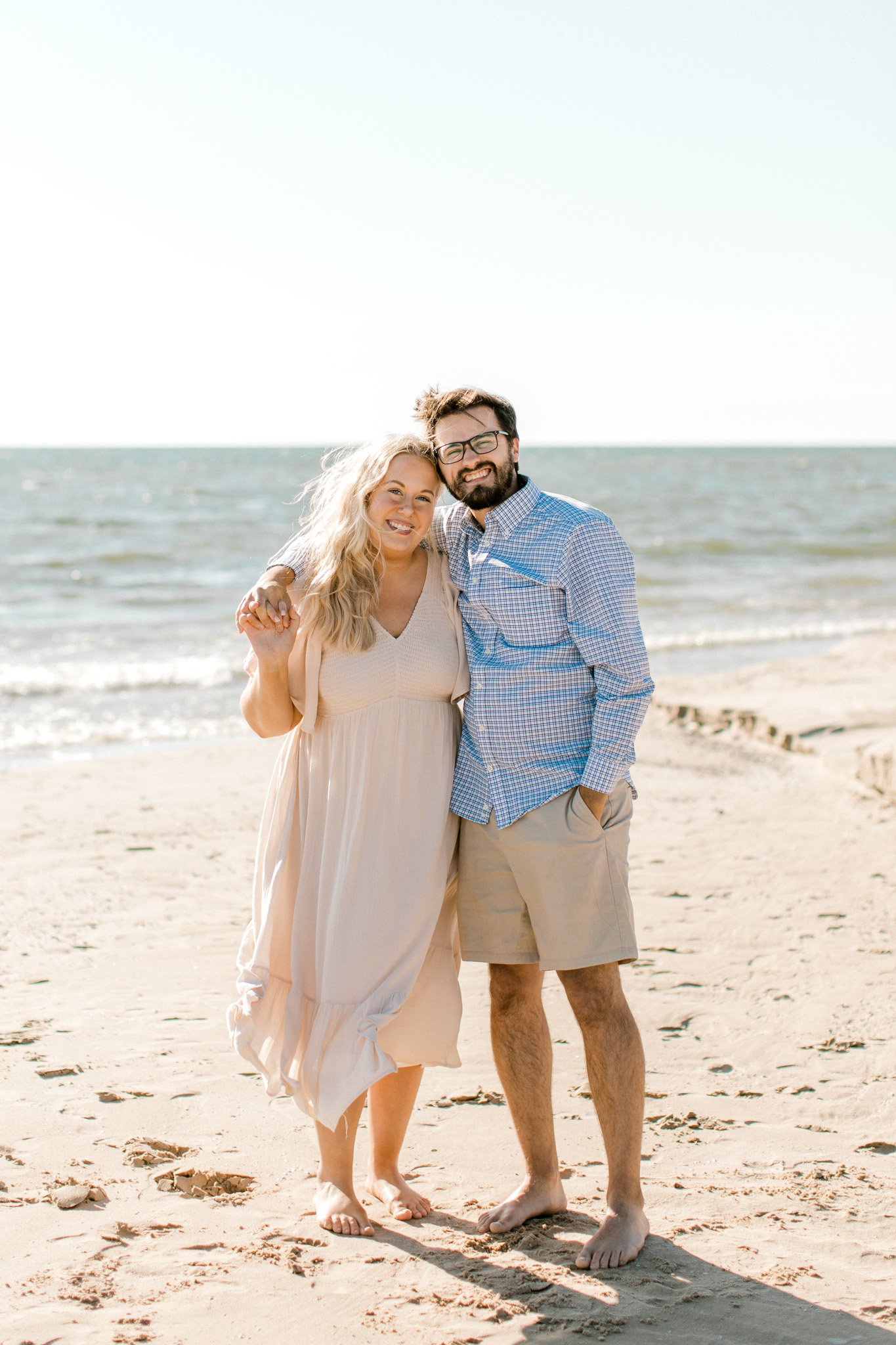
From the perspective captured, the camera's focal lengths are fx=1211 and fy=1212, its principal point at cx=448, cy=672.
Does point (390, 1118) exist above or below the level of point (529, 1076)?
below

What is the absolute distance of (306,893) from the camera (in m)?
3.36

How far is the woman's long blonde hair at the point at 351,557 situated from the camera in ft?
10.8

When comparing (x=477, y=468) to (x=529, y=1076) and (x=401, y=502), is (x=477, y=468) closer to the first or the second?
(x=401, y=502)

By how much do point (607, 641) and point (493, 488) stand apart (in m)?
0.53

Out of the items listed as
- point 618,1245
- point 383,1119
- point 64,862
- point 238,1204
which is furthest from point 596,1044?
point 64,862

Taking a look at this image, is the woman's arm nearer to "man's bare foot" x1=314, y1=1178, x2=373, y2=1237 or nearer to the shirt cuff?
the shirt cuff

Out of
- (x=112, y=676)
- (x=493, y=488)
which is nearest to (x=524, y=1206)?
(x=493, y=488)

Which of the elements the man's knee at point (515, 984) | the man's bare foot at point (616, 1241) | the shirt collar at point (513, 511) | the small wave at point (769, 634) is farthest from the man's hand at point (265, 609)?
the small wave at point (769, 634)

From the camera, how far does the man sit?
10.2 ft

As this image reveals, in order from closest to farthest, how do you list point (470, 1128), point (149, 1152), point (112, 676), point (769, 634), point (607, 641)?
point (607, 641) < point (149, 1152) < point (470, 1128) < point (112, 676) < point (769, 634)

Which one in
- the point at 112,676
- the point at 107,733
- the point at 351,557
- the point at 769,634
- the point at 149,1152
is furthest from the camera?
the point at 769,634

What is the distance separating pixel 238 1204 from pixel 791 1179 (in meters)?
1.51

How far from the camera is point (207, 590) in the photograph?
18609mm

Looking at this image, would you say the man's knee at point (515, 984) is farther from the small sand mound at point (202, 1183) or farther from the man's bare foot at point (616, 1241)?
the small sand mound at point (202, 1183)
